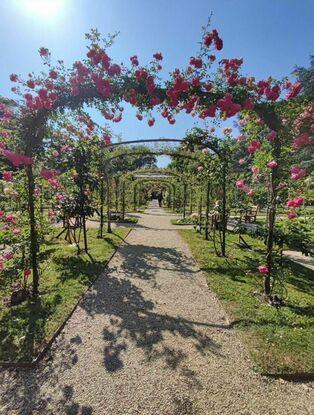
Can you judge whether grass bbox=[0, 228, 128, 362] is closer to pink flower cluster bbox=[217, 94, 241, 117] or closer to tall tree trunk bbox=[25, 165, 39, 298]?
tall tree trunk bbox=[25, 165, 39, 298]

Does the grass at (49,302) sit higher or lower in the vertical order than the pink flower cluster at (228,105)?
lower

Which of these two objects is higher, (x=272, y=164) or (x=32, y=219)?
(x=272, y=164)

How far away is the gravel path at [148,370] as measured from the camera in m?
2.24

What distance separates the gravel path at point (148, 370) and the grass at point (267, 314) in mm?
155

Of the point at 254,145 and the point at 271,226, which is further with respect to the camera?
the point at 271,226

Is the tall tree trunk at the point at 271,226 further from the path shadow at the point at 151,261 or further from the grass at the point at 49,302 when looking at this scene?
the grass at the point at 49,302

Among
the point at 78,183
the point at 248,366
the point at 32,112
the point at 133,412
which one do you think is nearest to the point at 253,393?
the point at 248,366

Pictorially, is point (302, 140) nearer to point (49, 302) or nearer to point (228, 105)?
point (228, 105)

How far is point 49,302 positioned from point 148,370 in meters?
1.82

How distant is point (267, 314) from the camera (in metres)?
3.73

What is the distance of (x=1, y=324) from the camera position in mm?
3346

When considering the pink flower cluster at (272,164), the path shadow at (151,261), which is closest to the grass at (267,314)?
the path shadow at (151,261)

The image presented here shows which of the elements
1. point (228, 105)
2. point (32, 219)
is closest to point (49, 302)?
point (32, 219)

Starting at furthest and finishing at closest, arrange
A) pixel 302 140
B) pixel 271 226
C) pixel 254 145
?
1. pixel 271 226
2. pixel 254 145
3. pixel 302 140
